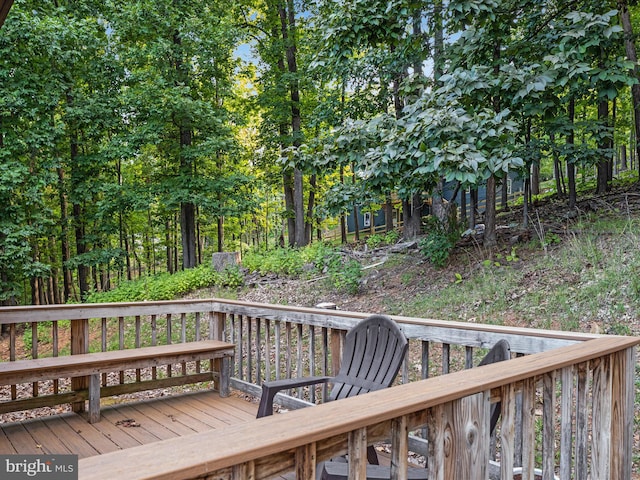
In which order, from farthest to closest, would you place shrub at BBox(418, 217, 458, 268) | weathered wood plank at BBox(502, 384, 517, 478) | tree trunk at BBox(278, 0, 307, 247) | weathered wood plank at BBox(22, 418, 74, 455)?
Answer: tree trunk at BBox(278, 0, 307, 247)
shrub at BBox(418, 217, 458, 268)
weathered wood plank at BBox(22, 418, 74, 455)
weathered wood plank at BBox(502, 384, 517, 478)

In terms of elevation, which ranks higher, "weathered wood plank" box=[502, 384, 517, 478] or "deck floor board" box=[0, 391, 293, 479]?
"weathered wood plank" box=[502, 384, 517, 478]

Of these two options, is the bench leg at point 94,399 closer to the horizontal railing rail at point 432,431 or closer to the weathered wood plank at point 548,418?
the horizontal railing rail at point 432,431

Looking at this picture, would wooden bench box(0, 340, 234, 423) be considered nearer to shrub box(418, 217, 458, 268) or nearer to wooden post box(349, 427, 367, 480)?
wooden post box(349, 427, 367, 480)

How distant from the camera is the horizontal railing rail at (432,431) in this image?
38.8 inches

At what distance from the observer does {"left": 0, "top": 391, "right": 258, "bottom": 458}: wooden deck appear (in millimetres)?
3375

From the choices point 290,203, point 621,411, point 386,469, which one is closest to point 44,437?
point 386,469

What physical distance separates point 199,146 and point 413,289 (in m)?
7.65

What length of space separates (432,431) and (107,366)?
319 cm

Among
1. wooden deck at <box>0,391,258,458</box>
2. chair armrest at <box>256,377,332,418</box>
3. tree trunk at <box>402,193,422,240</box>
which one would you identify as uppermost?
tree trunk at <box>402,193,422,240</box>

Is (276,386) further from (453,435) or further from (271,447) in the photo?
(271,447)

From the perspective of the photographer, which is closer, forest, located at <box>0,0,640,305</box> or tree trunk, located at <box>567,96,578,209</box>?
forest, located at <box>0,0,640,305</box>

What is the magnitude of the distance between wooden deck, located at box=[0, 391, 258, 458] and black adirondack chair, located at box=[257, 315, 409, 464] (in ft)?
4.43

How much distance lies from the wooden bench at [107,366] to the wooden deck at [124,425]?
16 cm

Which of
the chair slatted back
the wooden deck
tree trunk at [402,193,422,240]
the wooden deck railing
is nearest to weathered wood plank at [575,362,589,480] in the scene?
the wooden deck railing
